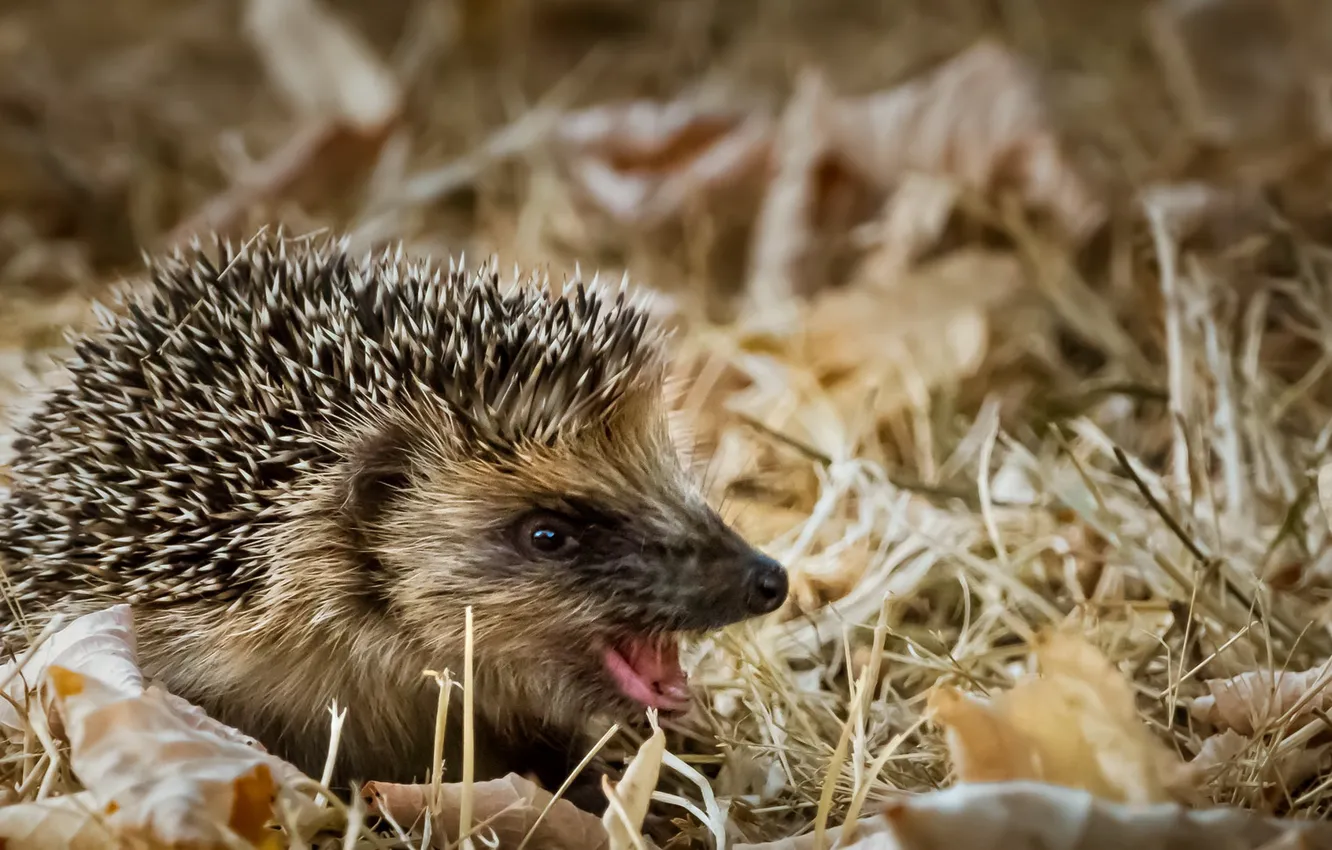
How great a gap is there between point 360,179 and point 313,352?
2509 millimetres

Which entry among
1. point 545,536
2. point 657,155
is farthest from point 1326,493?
point 657,155

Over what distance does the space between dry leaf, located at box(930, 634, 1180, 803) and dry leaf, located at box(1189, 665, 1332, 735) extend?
1.35 feet

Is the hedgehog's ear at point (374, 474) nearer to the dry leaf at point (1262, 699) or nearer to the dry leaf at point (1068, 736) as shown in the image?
the dry leaf at point (1068, 736)

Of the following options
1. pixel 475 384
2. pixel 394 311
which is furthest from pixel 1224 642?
pixel 394 311

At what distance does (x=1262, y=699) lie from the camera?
1.85 metres

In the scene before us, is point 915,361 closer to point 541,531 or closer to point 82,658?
point 541,531

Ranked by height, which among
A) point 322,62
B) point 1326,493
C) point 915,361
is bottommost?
point 1326,493

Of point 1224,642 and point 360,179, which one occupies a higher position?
point 360,179

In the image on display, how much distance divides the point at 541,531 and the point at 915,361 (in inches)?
63.4

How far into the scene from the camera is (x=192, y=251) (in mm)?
2361

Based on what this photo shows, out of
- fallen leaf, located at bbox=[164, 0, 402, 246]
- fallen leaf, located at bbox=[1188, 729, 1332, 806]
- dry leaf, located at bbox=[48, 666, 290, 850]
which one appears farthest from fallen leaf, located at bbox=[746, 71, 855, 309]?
dry leaf, located at bbox=[48, 666, 290, 850]

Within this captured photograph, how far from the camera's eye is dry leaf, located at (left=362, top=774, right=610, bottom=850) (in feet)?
5.64

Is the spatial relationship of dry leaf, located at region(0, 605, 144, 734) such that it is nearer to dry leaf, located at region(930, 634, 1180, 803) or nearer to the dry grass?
the dry grass

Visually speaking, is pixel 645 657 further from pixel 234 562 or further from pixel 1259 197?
pixel 1259 197
